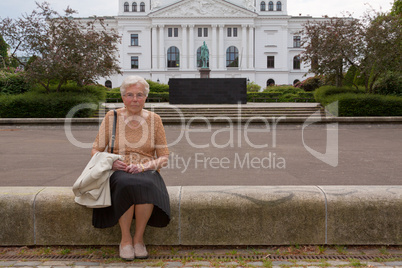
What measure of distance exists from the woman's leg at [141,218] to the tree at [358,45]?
1693cm

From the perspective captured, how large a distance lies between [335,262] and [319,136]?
30.4 feet

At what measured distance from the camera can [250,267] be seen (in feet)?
10.5

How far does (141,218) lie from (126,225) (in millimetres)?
152

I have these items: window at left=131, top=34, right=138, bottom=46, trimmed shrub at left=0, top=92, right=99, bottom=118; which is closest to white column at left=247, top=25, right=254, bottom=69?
window at left=131, top=34, right=138, bottom=46

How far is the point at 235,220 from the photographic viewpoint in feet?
11.7

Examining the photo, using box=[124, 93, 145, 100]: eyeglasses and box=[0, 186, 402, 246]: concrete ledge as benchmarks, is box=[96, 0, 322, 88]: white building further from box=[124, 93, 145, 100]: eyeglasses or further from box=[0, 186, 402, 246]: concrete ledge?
box=[0, 186, 402, 246]: concrete ledge

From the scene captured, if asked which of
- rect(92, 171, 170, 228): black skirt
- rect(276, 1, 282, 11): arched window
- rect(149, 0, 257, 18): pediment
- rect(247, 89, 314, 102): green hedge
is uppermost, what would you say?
rect(276, 1, 282, 11): arched window

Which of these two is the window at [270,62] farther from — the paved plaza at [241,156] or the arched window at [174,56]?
the paved plaza at [241,156]

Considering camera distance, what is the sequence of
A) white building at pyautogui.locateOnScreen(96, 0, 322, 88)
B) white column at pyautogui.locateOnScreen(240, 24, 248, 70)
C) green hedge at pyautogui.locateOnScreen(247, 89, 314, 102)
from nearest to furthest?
green hedge at pyautogui.locateOnScreen(247, 89, 314, 102) → white building at pyautogui.locateOnScreen(96, 0, 322, 88) → white column at pyautogui.locateOnScreen(240, 24, 248, 70)

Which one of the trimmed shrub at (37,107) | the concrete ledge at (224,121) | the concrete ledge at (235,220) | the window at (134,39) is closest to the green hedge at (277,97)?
the concrete ledge at (224,121)

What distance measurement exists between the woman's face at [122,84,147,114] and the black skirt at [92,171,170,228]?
0.65 m

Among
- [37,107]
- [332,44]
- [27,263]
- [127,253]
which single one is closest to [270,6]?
[332,44]

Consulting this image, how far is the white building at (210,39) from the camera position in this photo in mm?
62344

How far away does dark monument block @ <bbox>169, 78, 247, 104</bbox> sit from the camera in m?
21.8
